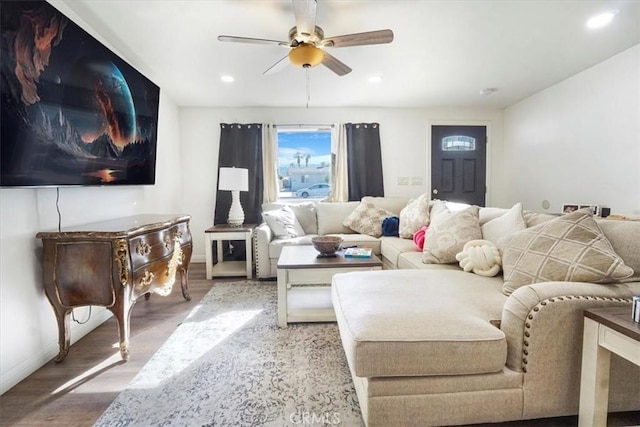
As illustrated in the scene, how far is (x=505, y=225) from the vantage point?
2033mm

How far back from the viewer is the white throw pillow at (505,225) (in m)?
1.92

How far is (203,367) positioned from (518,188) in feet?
15.1

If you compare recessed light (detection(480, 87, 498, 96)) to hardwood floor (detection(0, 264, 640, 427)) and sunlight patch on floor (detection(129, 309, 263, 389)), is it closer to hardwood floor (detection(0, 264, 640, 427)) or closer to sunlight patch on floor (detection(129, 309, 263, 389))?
hardwood floor (detection(0, 264, 640, 427))

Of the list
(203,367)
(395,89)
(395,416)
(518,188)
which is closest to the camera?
(395,416)

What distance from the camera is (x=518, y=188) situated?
4.27 metres

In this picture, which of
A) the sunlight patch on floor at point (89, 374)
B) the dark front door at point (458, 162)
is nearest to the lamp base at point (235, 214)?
the sunlight patch on floor at point (89, 374)

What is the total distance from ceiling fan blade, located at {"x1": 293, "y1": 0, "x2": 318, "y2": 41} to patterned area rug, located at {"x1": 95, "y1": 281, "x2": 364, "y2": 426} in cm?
211

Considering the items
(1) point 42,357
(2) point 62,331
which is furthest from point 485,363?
(1) point 42,357

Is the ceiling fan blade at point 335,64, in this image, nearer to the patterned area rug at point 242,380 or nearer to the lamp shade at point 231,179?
the lamp shade at point 231,179

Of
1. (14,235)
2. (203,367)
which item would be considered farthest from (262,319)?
(14,235)

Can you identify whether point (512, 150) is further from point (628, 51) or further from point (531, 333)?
point (531, 333)

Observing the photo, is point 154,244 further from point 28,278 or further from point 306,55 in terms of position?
point 306,55

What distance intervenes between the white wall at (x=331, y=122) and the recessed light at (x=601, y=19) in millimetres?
2134

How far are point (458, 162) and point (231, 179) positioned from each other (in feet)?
11.3
